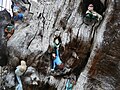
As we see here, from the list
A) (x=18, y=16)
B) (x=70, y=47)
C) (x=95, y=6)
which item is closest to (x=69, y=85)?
(x=70, y=47)

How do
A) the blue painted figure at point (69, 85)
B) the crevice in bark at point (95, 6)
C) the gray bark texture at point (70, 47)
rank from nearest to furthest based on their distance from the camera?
the gray bark texture at point (70, 47) → the blue painted figure at point (69, 85) → the crevice in bark at point (95, 6)

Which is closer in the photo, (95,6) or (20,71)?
(20,71)

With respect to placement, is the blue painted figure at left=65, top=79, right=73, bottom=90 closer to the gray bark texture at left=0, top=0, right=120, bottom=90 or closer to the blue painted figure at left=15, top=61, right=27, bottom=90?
the gray bark texture at left=0, top=0, right=120, bottom=90

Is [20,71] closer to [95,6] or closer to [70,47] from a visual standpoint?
[70,47]

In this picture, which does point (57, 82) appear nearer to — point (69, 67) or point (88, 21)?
point (69, 67)

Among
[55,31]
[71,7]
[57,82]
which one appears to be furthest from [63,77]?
[71,7]

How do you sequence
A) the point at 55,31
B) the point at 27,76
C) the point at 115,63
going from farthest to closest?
1. the point at 55,31
2. the point at 27,76
3. the point at 115,63

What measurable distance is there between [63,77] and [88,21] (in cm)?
136

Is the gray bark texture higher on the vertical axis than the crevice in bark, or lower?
lower

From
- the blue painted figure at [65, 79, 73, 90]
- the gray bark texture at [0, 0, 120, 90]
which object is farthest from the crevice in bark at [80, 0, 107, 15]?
the blue painted figure at [65, 79, 73, 90]

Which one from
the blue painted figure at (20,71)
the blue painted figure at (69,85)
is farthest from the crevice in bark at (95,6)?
the blue painted figure at (20,71)

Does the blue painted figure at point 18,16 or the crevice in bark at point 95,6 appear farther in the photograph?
the blue painted figure at point 18,16

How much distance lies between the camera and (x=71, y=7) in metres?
6.13

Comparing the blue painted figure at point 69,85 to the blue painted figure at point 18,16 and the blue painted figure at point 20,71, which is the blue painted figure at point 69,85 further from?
the blue painted figure at point 18,16
